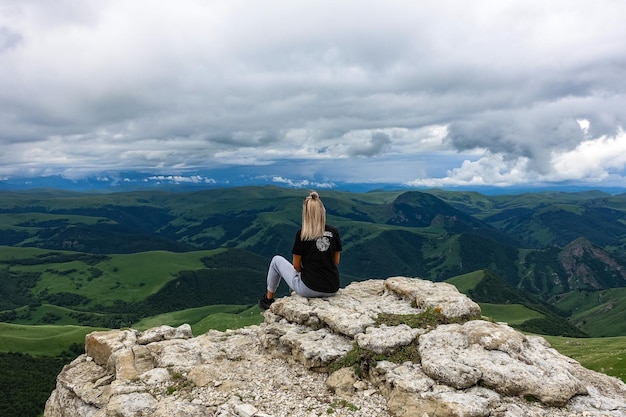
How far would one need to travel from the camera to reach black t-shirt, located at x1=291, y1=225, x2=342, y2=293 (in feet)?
70.9

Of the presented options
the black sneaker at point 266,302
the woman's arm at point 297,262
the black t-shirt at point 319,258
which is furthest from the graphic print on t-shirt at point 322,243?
the black sneaker at point 266,302

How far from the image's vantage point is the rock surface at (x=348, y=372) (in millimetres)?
15438

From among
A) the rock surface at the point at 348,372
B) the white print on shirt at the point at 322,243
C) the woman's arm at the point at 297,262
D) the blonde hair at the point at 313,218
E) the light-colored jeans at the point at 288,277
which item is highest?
the blonde hair at the point at 313,218

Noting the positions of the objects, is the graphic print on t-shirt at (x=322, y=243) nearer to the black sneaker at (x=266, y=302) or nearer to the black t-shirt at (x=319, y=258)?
the black t-shirt at (x=319, y=258)

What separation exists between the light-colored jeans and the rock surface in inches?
28.1

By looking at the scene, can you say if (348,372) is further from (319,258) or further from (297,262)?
(297,262)

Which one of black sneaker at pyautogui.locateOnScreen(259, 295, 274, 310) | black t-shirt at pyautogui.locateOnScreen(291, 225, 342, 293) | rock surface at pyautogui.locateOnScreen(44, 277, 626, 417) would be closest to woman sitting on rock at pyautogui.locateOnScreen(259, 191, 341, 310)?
black t-shirt at pyautogui.locateOnScreen(291, 225, 342, 293)

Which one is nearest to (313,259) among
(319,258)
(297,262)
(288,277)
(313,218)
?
(319,258)

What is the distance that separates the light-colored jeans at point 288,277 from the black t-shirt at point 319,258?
1.63ft

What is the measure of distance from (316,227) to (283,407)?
9110 mm

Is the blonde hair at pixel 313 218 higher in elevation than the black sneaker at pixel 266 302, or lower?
higher

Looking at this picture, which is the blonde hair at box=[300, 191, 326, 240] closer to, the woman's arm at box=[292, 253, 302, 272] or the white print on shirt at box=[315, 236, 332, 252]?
the white print on shirt at box=[315, 236, 332, 252]

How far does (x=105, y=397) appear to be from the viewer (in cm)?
2086

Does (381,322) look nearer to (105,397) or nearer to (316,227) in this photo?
(316,227)
